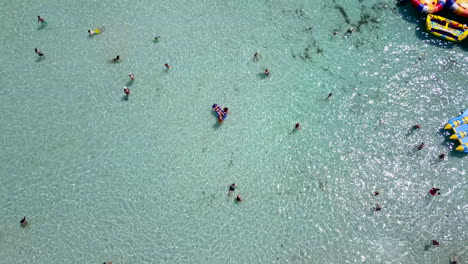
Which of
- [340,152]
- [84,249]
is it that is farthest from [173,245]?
[340,152]

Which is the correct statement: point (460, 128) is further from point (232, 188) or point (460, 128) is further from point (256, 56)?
point (232, 188)

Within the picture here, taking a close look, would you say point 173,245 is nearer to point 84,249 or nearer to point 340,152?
point 84,249

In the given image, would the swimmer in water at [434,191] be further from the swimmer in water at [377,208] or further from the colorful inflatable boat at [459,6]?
the colorful inflatable boat at [459,6]

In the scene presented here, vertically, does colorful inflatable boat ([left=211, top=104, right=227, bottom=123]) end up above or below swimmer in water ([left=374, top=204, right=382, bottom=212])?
above

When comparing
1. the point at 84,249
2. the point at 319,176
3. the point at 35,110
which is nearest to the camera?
the point at 84,249

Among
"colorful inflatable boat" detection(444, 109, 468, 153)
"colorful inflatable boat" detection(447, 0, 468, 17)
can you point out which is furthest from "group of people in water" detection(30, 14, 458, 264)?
"colorful inflatable boat" detection(447, 0, 468, 17)

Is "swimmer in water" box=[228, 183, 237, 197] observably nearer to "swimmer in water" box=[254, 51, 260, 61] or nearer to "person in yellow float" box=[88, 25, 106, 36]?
"swimmer in water" box=[254, 51, 260, 61]

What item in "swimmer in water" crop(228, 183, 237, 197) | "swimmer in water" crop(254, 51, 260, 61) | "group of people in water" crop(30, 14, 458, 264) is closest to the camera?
"group of people in water" crop(30, 14, 458, 264)
